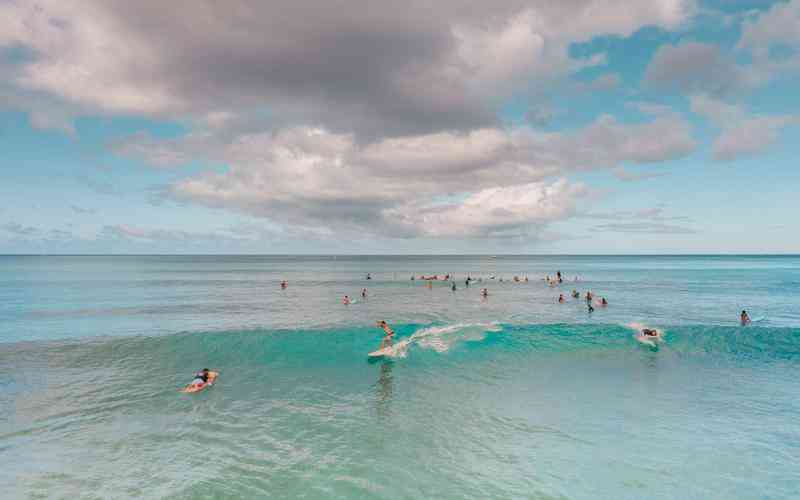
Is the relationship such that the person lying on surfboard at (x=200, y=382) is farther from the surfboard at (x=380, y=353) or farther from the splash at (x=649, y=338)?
the splash at (x=649, y=338)

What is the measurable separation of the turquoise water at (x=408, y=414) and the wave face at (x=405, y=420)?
0.28ft

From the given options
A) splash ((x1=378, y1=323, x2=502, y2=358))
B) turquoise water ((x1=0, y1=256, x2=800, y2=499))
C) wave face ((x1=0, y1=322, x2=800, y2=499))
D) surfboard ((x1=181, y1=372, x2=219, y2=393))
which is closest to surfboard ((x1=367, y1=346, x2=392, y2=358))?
splash ((x1=378, y1=323, x2=502, y2=358))

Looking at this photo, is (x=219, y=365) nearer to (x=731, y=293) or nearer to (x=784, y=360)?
(x=784, y=360)

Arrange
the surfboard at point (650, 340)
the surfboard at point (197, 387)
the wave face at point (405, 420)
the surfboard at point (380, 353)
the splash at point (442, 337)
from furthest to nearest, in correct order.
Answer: the surfboard at point (650, 340) < the splash at point (442, 337) < the surfboard at point (380, 353) < the surfboard at point (197, 387) < the wave face at point (405, 420)

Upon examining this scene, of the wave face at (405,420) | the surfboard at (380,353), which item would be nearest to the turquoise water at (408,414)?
the wave face at (405,420)

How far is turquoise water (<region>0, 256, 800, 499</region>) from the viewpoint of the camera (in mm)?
11898

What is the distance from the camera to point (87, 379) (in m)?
21.4

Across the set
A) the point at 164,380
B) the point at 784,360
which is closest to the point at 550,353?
the point at 784,360

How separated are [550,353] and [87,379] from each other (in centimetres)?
2699

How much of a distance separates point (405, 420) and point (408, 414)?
2.05 ft

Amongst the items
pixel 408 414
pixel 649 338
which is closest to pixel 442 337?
pixel 408 414

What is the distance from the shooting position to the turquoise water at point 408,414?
39.0 ft

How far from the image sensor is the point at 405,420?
1609 centimetres

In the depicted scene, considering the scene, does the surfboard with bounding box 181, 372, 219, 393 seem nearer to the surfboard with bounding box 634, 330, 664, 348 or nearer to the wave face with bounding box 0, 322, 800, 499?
the wave face with bounding box 0, 322, 800, 499
